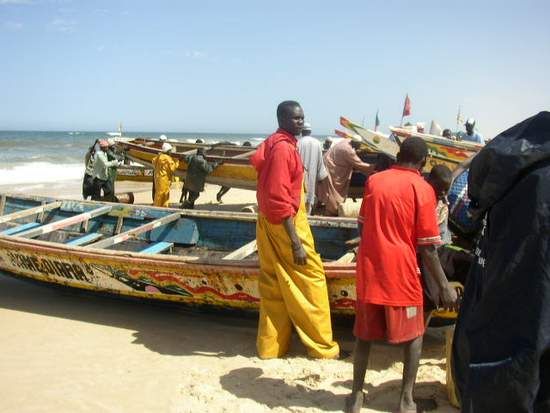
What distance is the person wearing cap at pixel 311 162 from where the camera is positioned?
607 centimetres

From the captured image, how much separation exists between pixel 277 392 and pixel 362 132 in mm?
6005

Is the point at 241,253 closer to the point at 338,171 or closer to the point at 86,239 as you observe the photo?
the point at 86,239

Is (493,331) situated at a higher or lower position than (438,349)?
higher

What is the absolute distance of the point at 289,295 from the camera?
384cm

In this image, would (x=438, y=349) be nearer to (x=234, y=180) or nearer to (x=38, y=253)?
(x=38, y=253)

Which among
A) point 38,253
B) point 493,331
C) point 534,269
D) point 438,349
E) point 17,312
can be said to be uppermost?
point 534,269

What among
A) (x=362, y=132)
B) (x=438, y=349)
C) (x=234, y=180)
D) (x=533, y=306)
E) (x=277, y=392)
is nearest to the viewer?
(x=533, y=306)

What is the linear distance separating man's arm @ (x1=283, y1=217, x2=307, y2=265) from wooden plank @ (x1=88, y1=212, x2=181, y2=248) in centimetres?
236

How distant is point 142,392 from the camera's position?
369 centimetres

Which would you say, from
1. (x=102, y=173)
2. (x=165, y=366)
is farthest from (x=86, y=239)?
(x=102, y=173)

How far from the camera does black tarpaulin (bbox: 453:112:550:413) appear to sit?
124cm

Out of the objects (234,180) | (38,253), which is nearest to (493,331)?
(38,253)

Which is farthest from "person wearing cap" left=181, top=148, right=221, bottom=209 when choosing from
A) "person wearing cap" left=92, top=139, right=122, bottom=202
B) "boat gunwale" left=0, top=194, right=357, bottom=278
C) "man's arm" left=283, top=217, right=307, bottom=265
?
"man's arm" left=283, top=217, right=307, bottom=265

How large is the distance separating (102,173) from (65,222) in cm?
365
